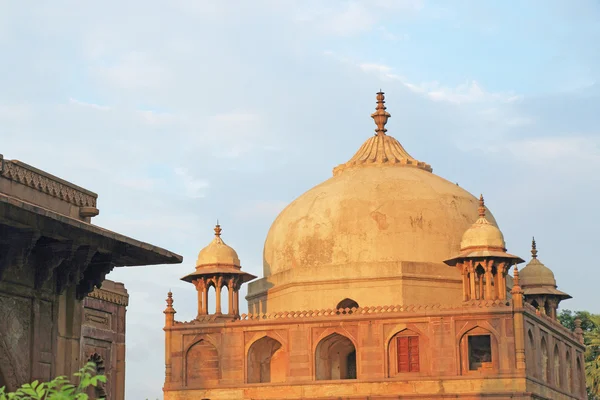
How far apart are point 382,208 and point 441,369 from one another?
239 inches

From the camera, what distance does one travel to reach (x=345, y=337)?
3709cm

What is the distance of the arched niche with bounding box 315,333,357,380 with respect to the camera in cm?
3691

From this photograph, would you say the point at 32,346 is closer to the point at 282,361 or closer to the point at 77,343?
the point at 77,343

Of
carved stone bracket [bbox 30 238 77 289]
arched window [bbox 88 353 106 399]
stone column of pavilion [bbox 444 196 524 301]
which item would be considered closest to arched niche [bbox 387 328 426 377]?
stone column of pavilion [bbox 444 196 524 301]

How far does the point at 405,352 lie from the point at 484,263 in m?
3.34

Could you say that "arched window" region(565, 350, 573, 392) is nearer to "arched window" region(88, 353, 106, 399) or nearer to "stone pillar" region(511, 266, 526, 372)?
"stone pillar" region(511, 266, 526, 372)

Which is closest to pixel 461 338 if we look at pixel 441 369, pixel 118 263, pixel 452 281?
pixel 441 369

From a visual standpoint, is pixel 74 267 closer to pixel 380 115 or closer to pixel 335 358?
pixel 335 358

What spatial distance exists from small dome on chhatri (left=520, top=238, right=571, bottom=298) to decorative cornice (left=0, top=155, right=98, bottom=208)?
2629 cm

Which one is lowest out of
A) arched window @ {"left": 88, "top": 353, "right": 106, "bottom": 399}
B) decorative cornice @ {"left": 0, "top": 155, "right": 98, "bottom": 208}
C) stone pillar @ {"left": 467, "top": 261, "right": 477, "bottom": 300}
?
arched window @ {"left": 88, "top": 353, "right": 106, "bottom": 399}

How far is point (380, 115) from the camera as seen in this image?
43.0 meters

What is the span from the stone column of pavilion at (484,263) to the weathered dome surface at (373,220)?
2100 millimetres

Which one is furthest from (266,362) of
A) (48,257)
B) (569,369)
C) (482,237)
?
(48,257)

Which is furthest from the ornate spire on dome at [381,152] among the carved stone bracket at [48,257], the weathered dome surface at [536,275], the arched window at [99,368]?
the carved stone bracket at [48,257]
